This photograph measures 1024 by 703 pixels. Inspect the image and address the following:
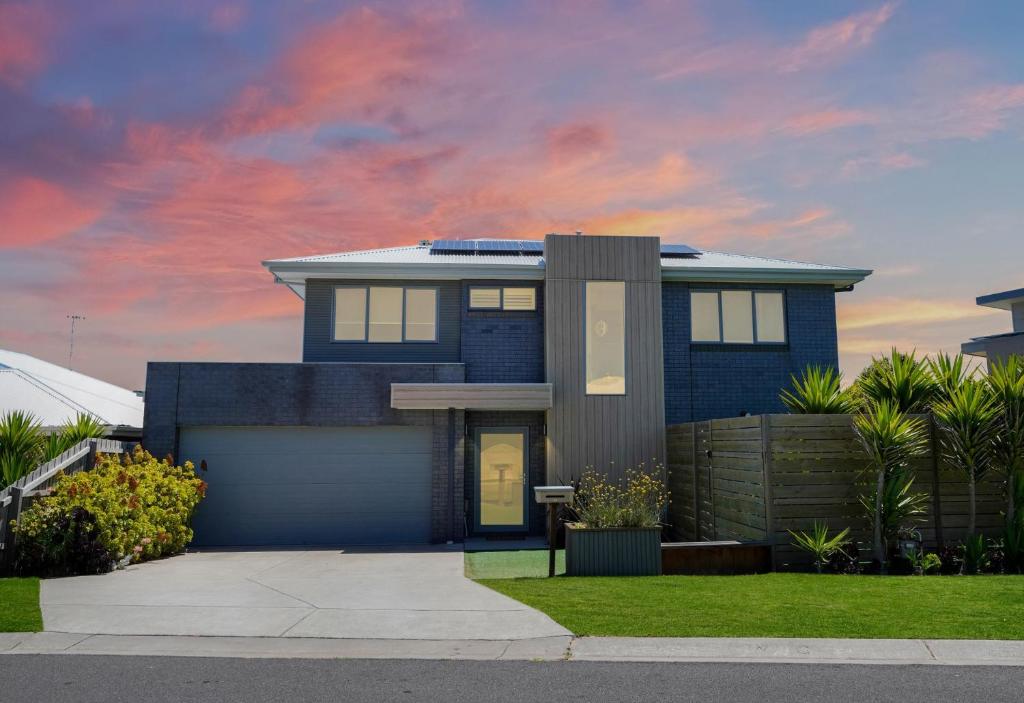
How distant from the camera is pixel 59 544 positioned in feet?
38.6

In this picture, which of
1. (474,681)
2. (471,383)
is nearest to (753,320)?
(471,383)

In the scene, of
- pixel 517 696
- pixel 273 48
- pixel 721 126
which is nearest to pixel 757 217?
pixel 721 126

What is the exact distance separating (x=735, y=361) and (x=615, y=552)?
845 centimetres

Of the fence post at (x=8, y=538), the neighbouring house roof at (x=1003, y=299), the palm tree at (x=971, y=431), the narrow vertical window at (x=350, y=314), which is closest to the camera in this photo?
the palm tree at (x=971, y=431)

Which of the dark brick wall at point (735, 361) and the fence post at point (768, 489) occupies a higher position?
the dark brick wall at point (735, 361)

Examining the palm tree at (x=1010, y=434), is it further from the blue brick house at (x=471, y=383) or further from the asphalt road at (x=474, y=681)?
the blue brick house at (x=471, y=383)

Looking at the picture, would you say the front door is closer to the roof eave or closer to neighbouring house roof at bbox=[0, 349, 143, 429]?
the roof eave

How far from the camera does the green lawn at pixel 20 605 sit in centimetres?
821

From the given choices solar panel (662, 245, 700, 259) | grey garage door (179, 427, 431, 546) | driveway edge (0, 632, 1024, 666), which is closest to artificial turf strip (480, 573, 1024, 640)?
driveway edge (0, 632, 1024, 666)

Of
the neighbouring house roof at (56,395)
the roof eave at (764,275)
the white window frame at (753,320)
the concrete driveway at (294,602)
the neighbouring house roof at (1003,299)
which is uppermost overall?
the neighbouring house roof at (1003,299)

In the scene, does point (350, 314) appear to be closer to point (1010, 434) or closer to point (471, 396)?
point (471, 396)

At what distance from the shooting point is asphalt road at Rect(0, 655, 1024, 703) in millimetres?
5906

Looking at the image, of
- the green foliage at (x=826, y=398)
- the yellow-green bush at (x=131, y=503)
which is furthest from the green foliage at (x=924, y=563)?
the yellow-green bush at (x=131, y=503)

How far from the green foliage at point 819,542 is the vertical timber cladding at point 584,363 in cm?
552
